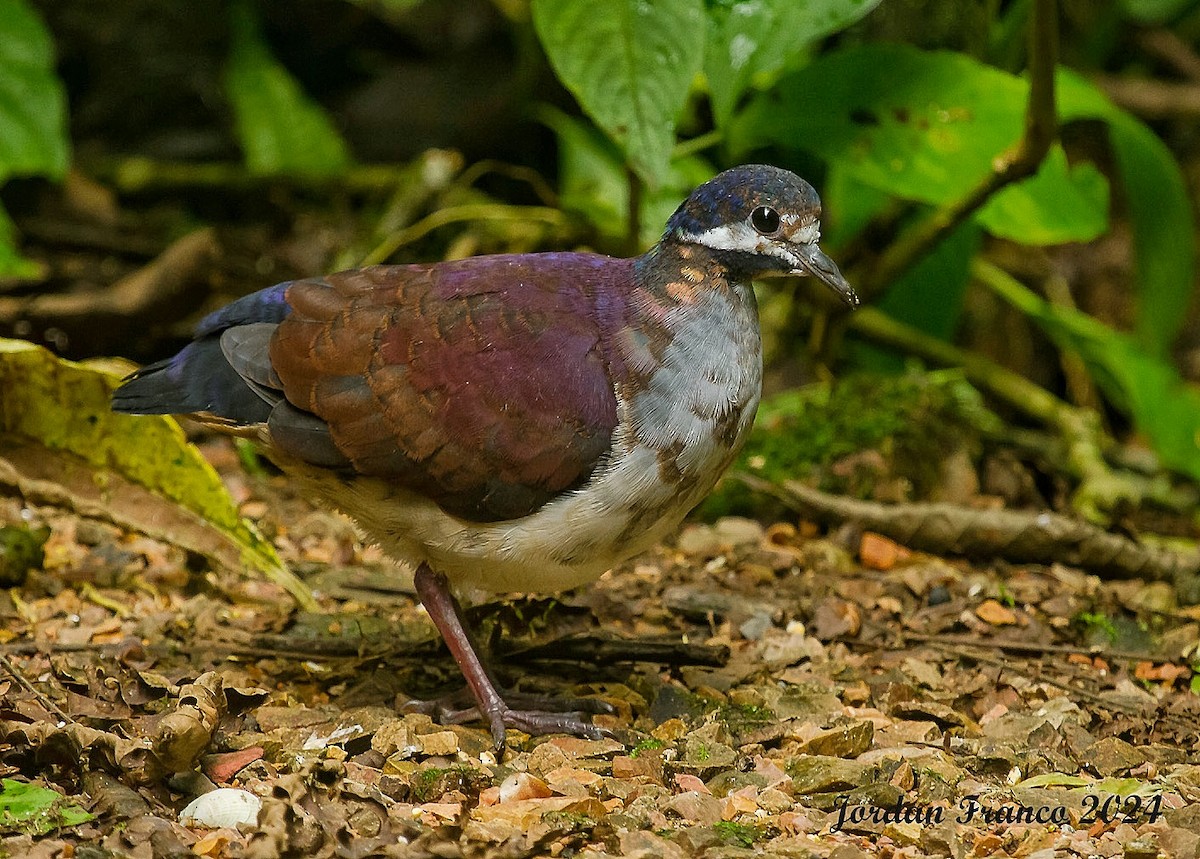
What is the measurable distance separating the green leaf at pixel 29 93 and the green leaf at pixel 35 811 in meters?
4.12

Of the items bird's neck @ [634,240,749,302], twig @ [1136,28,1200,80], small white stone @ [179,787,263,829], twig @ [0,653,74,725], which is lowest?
small white stone @ [179,787,263,829]

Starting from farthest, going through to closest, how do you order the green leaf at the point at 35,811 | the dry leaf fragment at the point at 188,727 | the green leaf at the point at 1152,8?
the green leaf at the point at 1152,8 < the dry leaf fragment at the point at 188,727 < the green leaf at the point at 35,811

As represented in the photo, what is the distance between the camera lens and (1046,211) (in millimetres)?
5824

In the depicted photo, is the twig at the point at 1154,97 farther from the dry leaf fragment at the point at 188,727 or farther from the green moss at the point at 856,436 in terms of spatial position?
→ the dry leaf fragment at the point at 188,727

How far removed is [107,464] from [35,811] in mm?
1846

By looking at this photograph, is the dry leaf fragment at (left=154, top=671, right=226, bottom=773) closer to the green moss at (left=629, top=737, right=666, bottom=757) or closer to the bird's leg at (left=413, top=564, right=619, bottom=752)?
the bird's leg at (left=413, top=564, right=619, bottom=752)

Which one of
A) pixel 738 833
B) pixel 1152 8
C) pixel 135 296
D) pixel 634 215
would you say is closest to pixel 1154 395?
pixel 634 215

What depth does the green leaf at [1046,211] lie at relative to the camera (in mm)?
5777

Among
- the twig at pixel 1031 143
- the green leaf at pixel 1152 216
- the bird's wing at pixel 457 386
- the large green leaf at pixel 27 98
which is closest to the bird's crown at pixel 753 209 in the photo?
the bird's wing at pixel 457 386

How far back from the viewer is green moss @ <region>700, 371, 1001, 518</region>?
587 centimetres

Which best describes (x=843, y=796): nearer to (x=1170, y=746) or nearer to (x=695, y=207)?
(x=1170, y=746)

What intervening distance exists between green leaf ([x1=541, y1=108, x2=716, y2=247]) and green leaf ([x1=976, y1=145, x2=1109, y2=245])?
126 centimetres

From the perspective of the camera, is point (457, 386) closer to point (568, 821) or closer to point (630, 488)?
point (630, 488)
